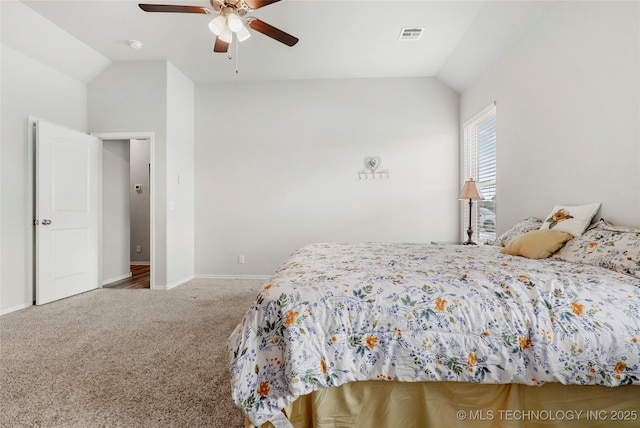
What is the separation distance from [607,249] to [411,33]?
283cm

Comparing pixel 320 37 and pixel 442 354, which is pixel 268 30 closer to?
pixel 320 37

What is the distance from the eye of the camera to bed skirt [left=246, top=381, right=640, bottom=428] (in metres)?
1.20

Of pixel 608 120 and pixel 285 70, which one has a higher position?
pixel 285 70

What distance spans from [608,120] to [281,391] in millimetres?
2503

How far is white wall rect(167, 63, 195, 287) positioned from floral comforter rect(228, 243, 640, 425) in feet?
10.8

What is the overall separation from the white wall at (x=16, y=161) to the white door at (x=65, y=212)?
11 cm

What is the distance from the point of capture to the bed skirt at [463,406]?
1198 millimetres

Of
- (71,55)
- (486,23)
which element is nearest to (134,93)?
(71,55)

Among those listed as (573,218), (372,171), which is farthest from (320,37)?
(573,218)

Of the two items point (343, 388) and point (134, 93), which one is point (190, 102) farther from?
point (343, 388)

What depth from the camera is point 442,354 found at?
3.90 feet

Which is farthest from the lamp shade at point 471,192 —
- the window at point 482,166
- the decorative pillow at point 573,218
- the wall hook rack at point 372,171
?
the wall hook rack at point 372,171

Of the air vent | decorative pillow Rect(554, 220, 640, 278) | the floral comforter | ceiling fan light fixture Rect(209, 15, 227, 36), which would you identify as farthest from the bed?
the air vent

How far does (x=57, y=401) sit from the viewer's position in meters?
1.63
